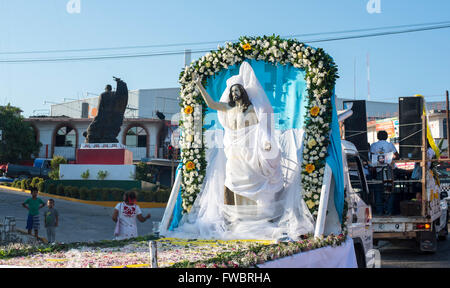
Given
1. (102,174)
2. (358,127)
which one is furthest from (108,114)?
(358,127)

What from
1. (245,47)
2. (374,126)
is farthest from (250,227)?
(374,126)

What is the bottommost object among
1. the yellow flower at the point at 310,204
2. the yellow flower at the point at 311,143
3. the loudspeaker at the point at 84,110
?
the yellow flower at the point at 310,204

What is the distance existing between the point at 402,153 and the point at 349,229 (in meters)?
5.67

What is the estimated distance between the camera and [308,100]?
8.27 m

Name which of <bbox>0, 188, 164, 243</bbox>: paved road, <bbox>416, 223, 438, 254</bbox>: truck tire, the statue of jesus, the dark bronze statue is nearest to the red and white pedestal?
the dark bronze statue

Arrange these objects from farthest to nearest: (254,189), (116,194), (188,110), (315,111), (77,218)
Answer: (116,194), (77,218), (188,110), (315,111), (254,189)

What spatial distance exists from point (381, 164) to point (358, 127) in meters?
1.80

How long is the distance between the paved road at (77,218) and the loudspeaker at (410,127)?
334 inches

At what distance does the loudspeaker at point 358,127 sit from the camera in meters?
13.2

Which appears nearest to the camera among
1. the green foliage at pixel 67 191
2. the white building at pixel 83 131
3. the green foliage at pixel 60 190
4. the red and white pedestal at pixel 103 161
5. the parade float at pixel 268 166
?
the parade float at pixel 268 166

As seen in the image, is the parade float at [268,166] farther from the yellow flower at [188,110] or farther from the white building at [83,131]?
the white building at [83,131]

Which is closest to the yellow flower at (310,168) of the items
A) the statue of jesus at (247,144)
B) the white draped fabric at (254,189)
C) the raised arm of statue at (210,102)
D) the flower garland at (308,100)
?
the flower garland at (308,100)

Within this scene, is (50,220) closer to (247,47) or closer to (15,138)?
(247,47)
